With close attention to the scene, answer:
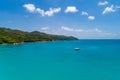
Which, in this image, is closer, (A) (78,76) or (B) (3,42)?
(A) (78,76)

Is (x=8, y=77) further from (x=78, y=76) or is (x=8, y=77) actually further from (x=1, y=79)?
(x=78, y=76)

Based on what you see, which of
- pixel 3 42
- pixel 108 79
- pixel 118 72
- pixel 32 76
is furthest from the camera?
pixel 3 42

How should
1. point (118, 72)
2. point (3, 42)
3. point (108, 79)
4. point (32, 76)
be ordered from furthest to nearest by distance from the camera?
point (3, 42)
point (118, 72)
point (32, 76)
point (108, 79)

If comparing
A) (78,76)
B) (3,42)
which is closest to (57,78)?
(78,76)

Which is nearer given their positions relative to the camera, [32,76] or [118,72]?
[32,76]

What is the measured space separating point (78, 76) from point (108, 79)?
3793 millimetres

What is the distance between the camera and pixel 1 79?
23.4 meters

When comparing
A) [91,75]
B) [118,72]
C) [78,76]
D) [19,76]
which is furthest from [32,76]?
[118,72]

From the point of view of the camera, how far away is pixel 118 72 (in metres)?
27.4

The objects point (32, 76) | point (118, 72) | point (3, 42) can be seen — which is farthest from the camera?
point (3, 42)

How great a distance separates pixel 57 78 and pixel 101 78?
548cm

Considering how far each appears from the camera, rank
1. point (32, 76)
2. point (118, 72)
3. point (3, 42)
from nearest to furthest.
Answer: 1. point (32, 76)
2. point (118, 72)
3. point (3, 42)

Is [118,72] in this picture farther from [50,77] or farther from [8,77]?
[8,77]

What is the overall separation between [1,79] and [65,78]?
7867 millimetres
